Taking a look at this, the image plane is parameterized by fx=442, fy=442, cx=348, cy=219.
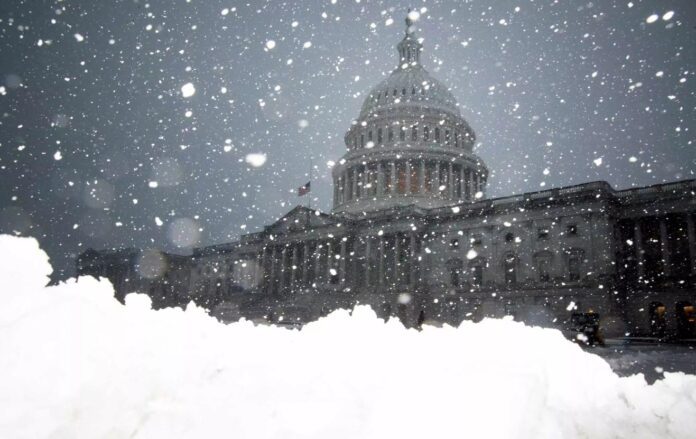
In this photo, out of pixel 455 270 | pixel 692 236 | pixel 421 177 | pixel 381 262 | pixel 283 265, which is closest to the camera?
pixel 692 236

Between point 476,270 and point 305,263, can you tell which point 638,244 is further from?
point 305,263

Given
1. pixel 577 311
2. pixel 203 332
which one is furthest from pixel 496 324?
pixel 577 311

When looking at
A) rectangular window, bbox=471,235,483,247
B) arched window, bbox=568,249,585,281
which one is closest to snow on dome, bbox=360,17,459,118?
rectangular window, bbox=471,235,483,247

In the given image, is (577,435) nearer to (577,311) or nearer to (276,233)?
(577,311)

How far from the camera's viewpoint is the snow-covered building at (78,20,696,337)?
36.7 metres

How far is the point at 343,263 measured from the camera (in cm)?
5153

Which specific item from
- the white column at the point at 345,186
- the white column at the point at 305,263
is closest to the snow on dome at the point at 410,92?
the white column at the point at 345,186

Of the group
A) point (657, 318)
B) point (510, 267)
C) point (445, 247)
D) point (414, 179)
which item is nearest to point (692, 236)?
point (657, 318)

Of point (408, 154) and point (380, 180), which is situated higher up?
point (408, 154)

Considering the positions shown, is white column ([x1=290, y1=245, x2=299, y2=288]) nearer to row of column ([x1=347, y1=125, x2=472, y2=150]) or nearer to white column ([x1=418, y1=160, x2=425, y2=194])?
white column ([x1=418, y1=160, x2=425, y2=194])

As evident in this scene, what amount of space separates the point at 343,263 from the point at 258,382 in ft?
162

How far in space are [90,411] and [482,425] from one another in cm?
175

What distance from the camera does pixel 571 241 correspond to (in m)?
39.3

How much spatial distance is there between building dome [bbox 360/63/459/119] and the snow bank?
69.2 m
